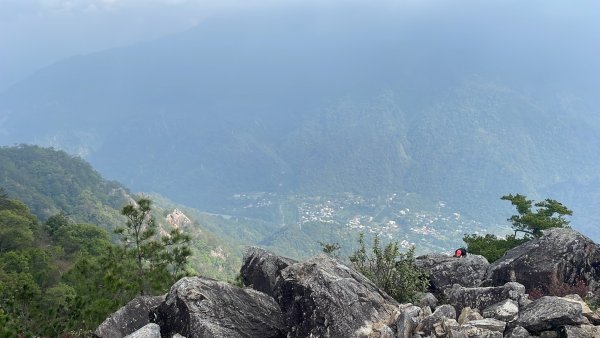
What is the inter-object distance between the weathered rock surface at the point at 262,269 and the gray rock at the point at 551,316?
932 centimetres

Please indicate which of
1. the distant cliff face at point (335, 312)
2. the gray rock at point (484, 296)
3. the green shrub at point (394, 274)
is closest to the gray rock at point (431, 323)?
the distant cliff face at point (335, 312)

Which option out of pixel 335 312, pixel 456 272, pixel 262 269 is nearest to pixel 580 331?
pixel 335 312

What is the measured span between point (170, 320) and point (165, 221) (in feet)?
561

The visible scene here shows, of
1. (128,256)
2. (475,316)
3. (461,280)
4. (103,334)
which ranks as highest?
(475,316)

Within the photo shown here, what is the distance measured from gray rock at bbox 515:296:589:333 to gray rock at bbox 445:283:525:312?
220 cm

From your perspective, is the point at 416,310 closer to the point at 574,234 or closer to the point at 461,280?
the point at 461,280

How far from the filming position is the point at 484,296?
16625mm

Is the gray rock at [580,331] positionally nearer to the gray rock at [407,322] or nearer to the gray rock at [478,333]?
the gray rock at [478,333]

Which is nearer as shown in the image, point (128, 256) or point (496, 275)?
point (496, 275)

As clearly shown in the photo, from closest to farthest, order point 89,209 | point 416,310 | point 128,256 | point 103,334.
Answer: point 416,310 → point 103,334 → point 128,256 → point 89,209

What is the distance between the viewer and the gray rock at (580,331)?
1309 cm

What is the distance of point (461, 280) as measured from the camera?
22.1 metres

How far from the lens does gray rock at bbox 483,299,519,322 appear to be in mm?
14456

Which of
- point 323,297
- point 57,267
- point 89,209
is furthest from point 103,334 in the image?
point 89,209
